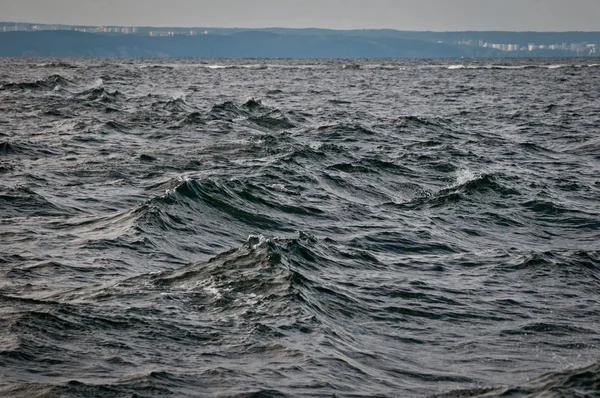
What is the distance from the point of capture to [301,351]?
11.4 m

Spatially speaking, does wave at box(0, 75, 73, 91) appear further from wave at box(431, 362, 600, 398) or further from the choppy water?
wave at box(431, 362, 600, 398)

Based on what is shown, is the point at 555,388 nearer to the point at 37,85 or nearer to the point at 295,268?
the point at 295,268

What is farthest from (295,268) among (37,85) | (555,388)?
(37,85)

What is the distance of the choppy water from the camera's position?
10758 millimetres

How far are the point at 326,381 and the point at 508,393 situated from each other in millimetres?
2115

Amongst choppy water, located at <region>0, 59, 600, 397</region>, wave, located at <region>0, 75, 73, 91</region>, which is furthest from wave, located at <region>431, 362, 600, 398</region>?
wave, located at <region>0, 75, 73, 91</region>

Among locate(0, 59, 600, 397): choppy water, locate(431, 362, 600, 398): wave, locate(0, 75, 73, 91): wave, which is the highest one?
locate(431, 362, 600, 398): wave

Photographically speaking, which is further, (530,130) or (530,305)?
(530,130)

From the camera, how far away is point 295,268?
1520 centimetres

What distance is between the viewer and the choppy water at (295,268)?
10.8 m

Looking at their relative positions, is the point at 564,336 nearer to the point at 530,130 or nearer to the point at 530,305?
the point at 530,305

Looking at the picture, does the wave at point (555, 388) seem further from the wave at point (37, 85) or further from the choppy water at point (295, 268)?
the wave at point (37, 85)

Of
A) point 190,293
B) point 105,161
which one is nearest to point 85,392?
point 190,293

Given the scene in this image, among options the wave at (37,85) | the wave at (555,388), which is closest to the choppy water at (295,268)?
the wave at (555,388)
